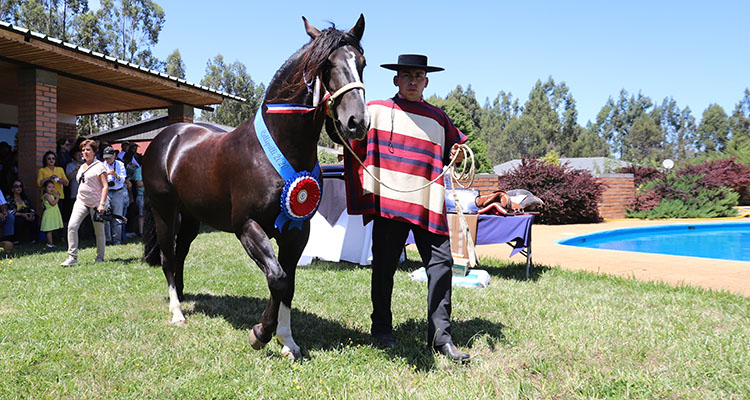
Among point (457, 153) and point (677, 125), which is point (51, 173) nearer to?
point (457, 153)

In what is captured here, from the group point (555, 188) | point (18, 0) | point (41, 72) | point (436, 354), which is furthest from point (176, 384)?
point (18, 0)

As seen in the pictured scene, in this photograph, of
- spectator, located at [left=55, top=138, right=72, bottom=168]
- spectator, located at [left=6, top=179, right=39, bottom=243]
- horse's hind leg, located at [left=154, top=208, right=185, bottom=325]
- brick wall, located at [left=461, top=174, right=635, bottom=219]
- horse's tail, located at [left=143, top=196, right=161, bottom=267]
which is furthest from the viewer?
brick wall, located at [left=461, top=174, right=635, bottom=219]

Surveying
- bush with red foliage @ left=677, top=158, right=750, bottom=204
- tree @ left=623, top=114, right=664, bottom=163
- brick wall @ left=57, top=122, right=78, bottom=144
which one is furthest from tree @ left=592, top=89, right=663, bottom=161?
brick wall @ left=57, top=122, right=78, bottom=144

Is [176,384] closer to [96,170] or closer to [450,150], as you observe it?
[450,150]

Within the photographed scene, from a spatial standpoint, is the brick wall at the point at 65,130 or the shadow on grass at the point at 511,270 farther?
the brick wall at the point at 65,130

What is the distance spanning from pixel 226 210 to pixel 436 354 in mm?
1738

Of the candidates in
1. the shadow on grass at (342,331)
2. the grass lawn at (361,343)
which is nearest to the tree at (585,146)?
the grass lawn at (361,343)

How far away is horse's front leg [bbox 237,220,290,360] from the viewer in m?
2.80

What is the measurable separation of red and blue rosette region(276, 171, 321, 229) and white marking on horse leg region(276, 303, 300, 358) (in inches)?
24.7

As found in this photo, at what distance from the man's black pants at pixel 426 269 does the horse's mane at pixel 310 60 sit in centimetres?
111

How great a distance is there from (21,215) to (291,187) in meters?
7.46

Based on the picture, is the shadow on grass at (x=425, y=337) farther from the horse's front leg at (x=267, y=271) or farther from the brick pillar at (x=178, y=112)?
the brick pillar at (x=178, y=112)

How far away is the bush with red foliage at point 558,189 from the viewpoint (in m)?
13.2

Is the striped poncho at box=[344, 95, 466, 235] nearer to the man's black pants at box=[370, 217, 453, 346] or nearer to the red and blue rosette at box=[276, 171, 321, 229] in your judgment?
the man's black pants at box=[370, 217, 453, 346]
